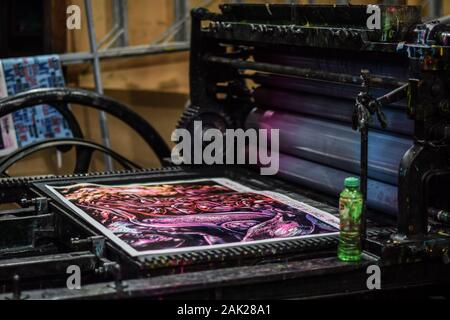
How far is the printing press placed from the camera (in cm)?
241

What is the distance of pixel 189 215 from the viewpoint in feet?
9.61

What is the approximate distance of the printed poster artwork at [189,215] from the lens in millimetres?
2627

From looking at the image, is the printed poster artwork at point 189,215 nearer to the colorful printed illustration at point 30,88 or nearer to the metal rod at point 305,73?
the metal rod at point 305,73

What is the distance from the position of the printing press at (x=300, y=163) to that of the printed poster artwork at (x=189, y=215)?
0.08 m

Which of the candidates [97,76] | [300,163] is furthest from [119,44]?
[300,163]

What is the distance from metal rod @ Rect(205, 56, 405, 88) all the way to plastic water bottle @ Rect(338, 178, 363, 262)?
1.28ft

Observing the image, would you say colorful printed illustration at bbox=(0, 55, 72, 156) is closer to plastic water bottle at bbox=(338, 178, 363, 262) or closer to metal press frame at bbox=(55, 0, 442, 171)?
metal press frame at bbox=(55, 0, 442, 171)

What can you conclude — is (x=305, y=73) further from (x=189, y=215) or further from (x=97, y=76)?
(x=97, y=76)

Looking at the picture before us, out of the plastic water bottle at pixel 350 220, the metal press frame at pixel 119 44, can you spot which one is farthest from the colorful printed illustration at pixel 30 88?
the plastic water bottle at pixel 350 220

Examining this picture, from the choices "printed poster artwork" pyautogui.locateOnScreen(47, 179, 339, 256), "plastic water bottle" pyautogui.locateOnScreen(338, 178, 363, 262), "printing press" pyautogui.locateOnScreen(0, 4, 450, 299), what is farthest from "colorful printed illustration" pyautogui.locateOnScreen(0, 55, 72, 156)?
"plastic water bottle" pyautogui.locateOnScreen(338, 178, 363, 262)

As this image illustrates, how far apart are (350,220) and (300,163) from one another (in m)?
1.02

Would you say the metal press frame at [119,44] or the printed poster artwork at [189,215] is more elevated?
the metal press frame at [119,44]
